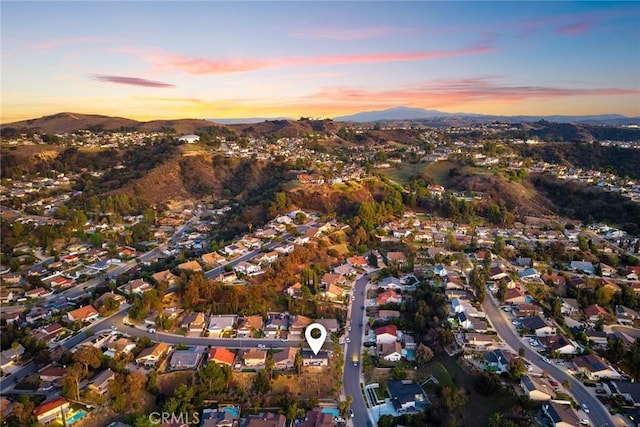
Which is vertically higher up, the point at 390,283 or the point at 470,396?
the point at 390,283

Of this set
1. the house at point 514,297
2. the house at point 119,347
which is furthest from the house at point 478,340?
the house at point 119,347

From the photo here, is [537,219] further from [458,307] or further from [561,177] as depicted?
[458,307]

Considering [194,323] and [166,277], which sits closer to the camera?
[194,323]

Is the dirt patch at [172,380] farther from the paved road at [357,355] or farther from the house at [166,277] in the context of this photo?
the house at [166,277]

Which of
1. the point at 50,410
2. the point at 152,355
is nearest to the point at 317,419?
the point at 152,355

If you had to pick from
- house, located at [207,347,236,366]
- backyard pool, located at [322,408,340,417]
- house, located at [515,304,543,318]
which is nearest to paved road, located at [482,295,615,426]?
house, located at [515,304,543,318]

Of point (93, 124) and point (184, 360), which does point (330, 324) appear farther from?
point (93, 124)
